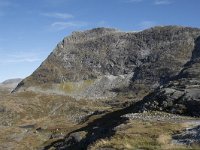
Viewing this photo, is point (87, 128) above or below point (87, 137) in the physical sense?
below

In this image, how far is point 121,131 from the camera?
170ft

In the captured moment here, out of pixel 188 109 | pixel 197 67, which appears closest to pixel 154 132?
pixel 188 109

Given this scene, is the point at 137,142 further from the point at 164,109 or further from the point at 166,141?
the point at 164,109

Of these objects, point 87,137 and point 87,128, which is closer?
point 87,137

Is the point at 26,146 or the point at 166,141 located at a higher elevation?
the point at 166,141

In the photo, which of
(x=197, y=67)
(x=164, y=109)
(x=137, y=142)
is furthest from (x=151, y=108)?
(x=197, y=67)

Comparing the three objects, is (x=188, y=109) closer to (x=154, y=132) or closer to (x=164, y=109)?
(x=164, y=109)

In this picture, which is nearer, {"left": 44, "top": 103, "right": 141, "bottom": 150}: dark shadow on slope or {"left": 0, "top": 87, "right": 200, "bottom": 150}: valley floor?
{"left": 0, "top": 87, "right": 200, "bottom": 150}: valley floor

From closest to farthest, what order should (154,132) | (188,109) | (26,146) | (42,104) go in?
(154,132) → (188,109) → (26,146) → (42,104)

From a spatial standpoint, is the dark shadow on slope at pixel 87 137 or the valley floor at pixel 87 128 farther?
the dark shadow on slope at pixel 87 137

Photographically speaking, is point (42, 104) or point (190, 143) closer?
point (190, 143)

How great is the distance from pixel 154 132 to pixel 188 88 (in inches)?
1171

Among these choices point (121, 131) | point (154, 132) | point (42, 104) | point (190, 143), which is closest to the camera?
point (190, 143)

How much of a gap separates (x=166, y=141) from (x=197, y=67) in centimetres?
15675
